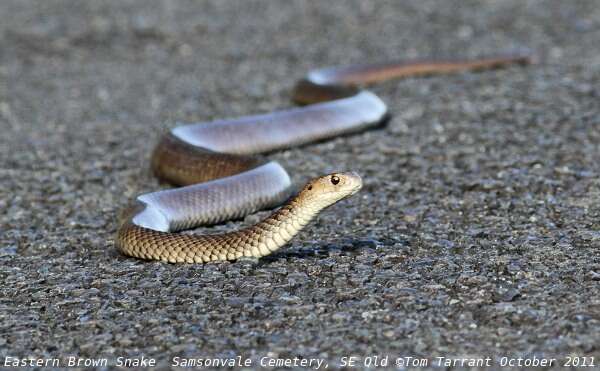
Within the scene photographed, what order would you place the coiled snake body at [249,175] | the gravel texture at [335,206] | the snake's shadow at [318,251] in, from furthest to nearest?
the snake's shadow at [318,251]
the coiled snake body at [249,175]
the gravel texture at [335,206]

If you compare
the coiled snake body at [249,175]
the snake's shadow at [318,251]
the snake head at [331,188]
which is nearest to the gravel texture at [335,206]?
the snake's shadow at [318,251]

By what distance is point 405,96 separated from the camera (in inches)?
368

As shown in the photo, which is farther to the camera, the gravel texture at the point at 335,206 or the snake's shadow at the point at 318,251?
the snake's shadow at the point at 318,251

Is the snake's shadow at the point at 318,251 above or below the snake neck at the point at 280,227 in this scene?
below

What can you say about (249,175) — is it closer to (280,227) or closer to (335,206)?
(335,206)

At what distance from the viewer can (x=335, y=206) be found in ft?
19.3

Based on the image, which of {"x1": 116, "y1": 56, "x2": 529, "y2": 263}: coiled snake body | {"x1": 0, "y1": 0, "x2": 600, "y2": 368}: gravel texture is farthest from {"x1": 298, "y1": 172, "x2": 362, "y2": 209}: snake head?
{"x1": 0, "y1": 0, "x2": 600, "y2": 368}: gravel texture

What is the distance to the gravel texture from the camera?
13.0 feet

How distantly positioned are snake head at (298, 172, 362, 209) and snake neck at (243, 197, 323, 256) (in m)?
0.04

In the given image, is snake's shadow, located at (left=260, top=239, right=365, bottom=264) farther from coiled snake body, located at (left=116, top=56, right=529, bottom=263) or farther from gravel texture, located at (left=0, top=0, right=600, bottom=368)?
coiled snake body, located at (left=116, top=56, right=529, bottom=263)

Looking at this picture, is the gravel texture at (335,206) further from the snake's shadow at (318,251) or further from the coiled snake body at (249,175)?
the coiled snake body at (249,175)

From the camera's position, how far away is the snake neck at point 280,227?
15.1 ft

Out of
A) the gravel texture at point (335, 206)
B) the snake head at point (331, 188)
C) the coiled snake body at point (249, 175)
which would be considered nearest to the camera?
the gravel texture at point (335, 206)

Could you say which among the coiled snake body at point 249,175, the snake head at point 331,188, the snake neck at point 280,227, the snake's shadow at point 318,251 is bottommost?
the snake's shadow at point 318,251
